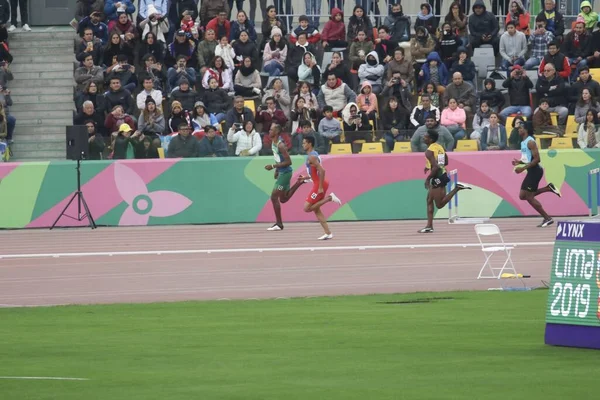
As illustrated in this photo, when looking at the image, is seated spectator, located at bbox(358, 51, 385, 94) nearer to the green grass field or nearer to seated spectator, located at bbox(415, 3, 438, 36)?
seated spectator, located at bbox(415, 3, 438, 36)

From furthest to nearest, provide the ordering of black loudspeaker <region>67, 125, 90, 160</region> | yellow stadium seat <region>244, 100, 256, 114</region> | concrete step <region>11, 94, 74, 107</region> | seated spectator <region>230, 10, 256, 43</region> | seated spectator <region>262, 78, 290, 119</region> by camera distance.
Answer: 1. seated spectator <region>230, 10, 256, 43</region>
2. concrete step <region>11, 94, 74, 107</region>
3. yellow stadium seat <region>244, 100, 256, 114</region>
4. seated spectator <region>262, 78, 290, 119</region>
5. black loudspeaker <region>67, 125, 90, 160</region>

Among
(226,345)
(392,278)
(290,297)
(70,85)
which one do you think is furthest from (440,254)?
(70,85)

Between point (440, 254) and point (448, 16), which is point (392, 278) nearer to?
point (440, 254)

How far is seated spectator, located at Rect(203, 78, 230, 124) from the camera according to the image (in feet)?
99.5

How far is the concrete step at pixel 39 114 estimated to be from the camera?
31780 mm

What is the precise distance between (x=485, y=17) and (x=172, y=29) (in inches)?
307

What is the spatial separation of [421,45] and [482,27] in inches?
75.2

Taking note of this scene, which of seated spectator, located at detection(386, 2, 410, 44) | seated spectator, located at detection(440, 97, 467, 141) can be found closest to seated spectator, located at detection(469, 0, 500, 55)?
seated spectator, located at detection(386, 2, 410, 44)

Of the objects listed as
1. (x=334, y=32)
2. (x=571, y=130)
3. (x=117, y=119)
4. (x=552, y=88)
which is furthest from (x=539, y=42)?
(x=117, y=119)

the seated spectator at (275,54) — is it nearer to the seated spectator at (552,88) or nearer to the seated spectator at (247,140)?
the seated spectator at (247,140)

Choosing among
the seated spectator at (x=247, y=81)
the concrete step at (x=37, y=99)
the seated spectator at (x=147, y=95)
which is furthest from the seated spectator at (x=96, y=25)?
the seated spectator at (x=247, y=81)

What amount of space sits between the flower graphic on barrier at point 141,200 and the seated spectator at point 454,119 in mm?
5795

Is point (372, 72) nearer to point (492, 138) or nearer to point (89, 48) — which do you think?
point (492, 138)

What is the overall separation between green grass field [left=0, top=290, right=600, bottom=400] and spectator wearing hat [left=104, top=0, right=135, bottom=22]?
17.3 metres
